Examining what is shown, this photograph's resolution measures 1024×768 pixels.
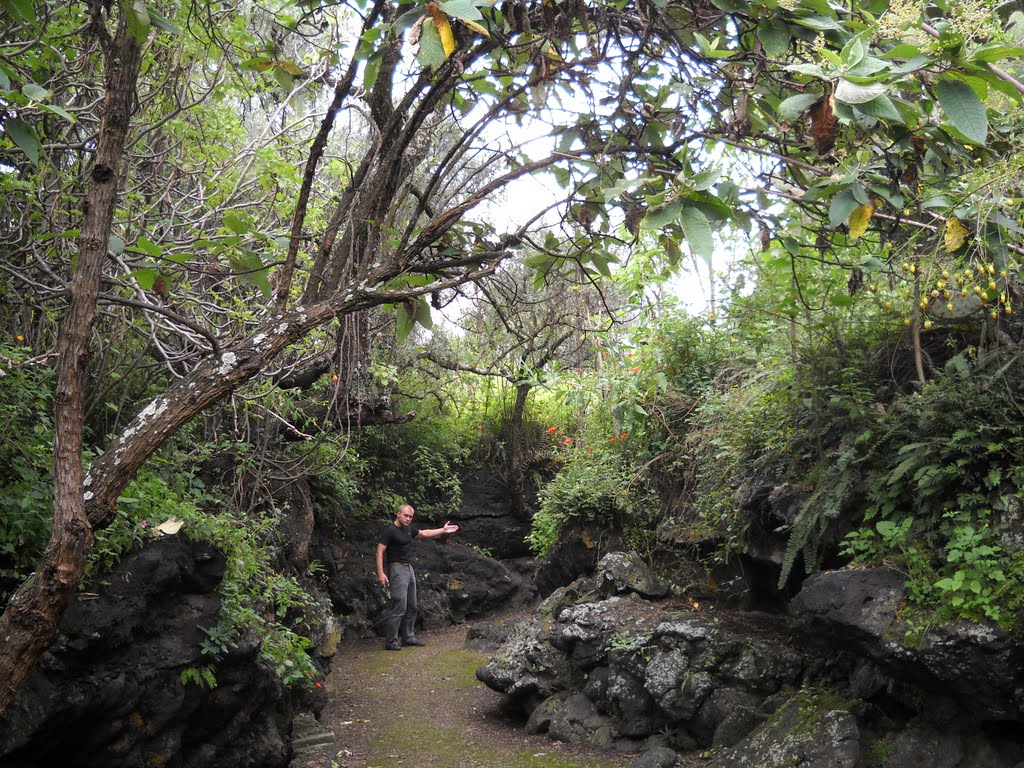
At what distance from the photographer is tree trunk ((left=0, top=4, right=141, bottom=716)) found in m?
2.51

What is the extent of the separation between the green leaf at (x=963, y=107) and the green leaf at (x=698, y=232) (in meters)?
0.69

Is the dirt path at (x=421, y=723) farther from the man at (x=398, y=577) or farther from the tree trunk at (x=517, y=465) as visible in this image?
the tree trunk at (x=517, y=465)

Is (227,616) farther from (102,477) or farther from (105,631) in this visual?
(102,477)

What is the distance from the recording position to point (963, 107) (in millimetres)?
2123

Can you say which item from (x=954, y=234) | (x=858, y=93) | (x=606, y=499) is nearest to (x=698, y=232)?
(x=858, y=93)

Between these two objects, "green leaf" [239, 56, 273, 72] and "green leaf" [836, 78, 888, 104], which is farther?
"green leaf" [239, 56, 273, 72]

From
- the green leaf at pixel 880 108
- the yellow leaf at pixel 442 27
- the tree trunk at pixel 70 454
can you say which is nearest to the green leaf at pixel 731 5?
the green leaf at pixel 880 108

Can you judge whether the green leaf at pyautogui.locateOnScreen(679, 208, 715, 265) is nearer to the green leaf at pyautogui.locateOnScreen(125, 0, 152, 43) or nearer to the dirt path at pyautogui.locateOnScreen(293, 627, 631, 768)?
the green leaf at pyautogui.locateOnScreen(125, 0, 152, 43)

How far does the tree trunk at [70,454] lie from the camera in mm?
2508

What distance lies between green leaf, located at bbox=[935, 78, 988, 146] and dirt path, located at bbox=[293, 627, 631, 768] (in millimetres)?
4793

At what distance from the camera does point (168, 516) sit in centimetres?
473

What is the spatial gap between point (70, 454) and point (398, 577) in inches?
287

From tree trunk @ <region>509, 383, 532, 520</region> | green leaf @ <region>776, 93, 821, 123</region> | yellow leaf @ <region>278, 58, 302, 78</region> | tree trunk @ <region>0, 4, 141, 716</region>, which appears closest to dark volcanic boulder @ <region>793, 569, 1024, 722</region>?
green leaf @ <region>776, 93, 821, 123</region>

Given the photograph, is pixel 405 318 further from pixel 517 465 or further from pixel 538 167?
pixel 517 465
